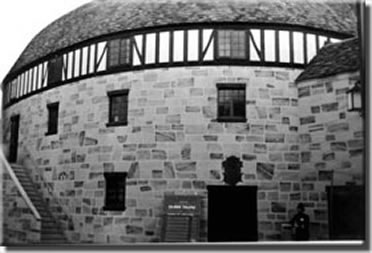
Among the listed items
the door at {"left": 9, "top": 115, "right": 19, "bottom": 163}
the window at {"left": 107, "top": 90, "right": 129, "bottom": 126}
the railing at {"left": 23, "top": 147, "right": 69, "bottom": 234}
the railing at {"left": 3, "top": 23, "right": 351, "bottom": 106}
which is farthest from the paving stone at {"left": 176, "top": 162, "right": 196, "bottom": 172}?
the door at {"left": 9, "top": 115, "right": 19, "bottom": 163}

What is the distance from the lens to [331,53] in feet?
15.4

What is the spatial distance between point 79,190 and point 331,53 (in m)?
2.78

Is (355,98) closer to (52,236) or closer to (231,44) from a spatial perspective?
(231,44)

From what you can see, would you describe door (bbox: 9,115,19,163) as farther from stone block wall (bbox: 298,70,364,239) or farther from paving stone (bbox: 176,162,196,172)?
stone block wall (bbox: 298,70,364,239)

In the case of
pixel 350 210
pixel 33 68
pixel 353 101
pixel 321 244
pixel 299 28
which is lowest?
pixel 321 244

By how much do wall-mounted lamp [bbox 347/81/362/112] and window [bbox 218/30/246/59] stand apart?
1.09 metres

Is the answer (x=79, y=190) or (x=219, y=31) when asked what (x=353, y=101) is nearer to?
(x=219, y=31)

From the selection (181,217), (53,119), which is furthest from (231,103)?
(53,119)

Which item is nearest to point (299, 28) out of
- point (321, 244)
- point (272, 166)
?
point (272, 166)

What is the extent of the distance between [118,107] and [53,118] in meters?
0.75

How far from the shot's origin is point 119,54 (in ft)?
16.8

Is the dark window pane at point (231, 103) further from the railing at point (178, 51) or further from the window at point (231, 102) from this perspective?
the railing at point (178, 51)

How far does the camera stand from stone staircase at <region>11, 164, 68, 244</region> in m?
4.75

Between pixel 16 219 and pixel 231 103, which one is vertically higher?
pixel 231 103
